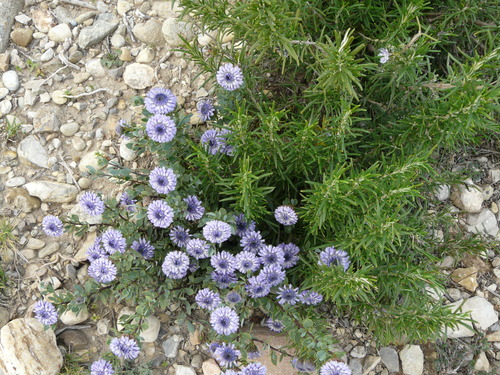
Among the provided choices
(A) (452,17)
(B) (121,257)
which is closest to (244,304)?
(B) (121,257)

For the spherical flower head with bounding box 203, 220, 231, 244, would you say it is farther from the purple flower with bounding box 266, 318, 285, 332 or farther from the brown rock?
the brown rock

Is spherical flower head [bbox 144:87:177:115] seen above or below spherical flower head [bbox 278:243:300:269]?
above

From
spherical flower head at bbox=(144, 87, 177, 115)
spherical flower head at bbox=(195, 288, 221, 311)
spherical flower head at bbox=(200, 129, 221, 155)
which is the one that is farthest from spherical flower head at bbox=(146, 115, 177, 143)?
spherical flower head at bbox=(195, 288, 221, 311)

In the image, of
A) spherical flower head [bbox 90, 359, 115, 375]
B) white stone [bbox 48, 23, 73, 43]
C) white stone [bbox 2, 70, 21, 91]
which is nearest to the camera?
spherical flower head [bbox 90, 359, 115, 375]

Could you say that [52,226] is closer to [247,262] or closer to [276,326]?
[247,262]

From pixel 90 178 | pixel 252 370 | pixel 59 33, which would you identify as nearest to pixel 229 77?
pixel 90 178

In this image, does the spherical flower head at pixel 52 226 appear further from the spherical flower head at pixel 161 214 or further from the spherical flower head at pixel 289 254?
the spherical flower head at pixel 289 254

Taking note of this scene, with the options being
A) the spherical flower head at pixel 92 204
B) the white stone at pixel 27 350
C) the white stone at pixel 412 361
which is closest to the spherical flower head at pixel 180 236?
the spherical flower head at pixel 92 204

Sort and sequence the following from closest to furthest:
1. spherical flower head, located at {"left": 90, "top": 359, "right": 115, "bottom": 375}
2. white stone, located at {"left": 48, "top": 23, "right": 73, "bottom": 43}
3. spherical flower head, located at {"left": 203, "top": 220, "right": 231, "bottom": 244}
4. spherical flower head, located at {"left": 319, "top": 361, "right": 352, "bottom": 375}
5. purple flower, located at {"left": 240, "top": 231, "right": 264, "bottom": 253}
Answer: spherical flower head, located at {"left": 319, "top": 361, "right": 352, "bottom": 375}, spherical flower head, located at {"left": 203, "top": 220, "right": 231, "bottom": 244}, spherical flower head, located at {"left": 90, "top": 359, "right": 115, "bottom": 375}, purple flower, located at {"left": 240, "top": 231, "right": 264, "bottom": 253}, white stone, located at {"left": 48, "top": 23, "right": 73, "bottom": 43}
